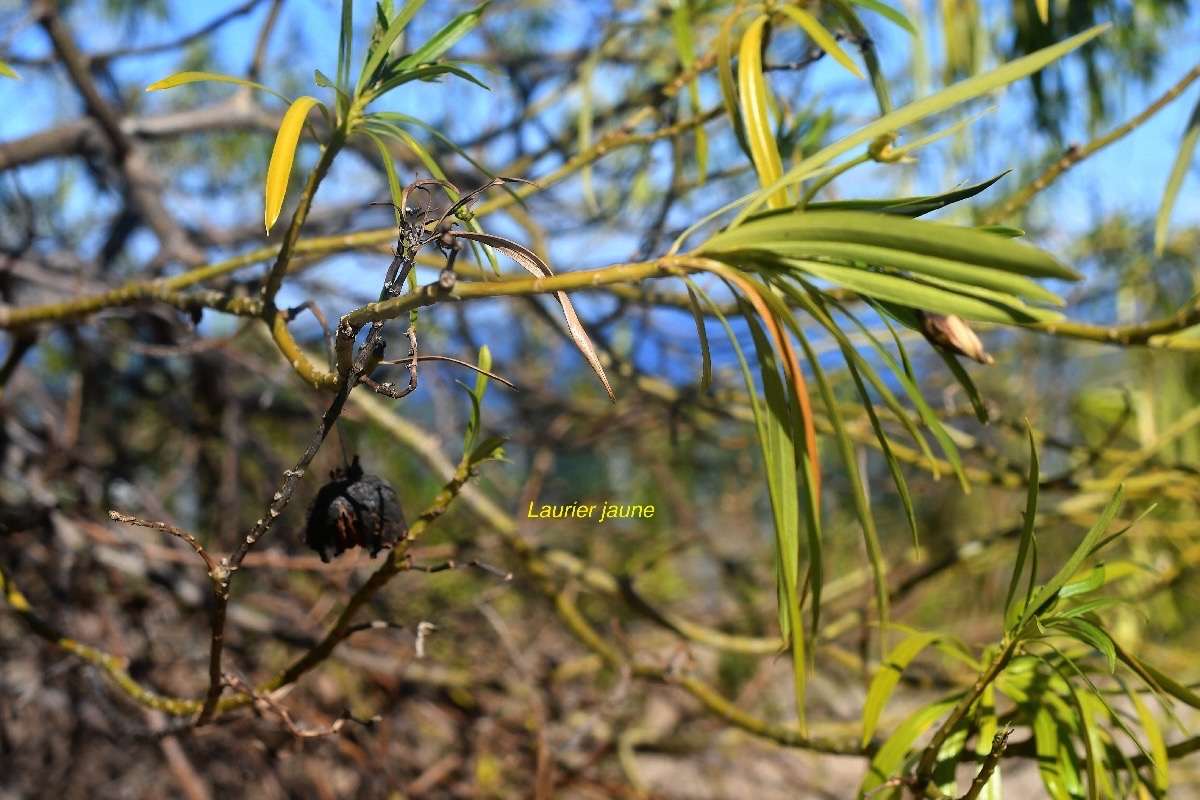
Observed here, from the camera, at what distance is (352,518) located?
459 millimetres

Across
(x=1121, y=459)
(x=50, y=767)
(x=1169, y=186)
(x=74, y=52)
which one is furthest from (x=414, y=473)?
(x=1169, y=186)

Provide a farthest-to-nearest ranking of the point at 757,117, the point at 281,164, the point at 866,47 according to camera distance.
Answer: the point at 866,47
the point at 757,117
the point at 281,164

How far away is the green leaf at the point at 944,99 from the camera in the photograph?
297 millimetres

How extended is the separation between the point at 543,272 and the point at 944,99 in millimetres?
149

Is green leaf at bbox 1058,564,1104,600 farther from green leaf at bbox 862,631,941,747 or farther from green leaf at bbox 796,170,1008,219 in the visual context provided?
green leaf at bbox 796,170,1008,219

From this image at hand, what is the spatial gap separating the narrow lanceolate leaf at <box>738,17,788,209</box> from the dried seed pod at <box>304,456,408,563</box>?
234 mm

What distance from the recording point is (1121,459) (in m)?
1.13

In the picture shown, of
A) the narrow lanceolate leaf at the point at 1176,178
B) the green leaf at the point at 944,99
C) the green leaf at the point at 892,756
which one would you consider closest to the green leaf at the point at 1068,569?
the green leaf at the point at 892,756

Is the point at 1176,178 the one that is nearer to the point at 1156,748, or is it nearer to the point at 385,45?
the point at 1156,748

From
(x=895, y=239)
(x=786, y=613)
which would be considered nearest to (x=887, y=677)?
(x=786, y=613)

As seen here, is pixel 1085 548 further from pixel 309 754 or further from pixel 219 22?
pixel 219 22

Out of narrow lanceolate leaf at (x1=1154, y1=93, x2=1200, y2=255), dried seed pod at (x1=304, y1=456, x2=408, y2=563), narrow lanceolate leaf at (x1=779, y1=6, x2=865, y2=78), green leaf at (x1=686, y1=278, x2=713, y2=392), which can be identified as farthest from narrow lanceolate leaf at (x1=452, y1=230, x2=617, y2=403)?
narrow lanceolate leaf at (x1=1154, y1=93, x2=1200, y2=255)

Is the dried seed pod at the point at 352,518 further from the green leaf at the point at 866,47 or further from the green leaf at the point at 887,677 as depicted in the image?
the green leaf at the point at 866,47

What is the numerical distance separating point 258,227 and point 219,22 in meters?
0.36
